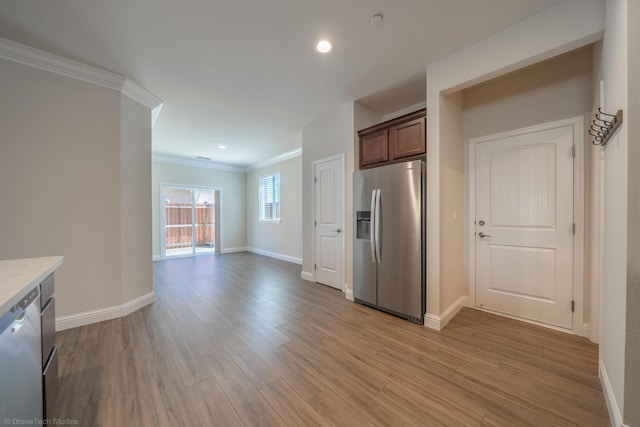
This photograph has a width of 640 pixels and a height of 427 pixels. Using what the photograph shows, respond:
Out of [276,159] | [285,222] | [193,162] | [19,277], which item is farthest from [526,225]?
[193,162]

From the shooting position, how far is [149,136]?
3186mm

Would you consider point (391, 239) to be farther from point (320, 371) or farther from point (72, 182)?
point (72, 182)

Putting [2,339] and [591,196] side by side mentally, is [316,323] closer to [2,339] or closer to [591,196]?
[2,339]

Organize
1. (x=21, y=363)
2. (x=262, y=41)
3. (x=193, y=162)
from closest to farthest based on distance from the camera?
(x=21, y=363) → (x=262, y=41) → (x=193, y=162)

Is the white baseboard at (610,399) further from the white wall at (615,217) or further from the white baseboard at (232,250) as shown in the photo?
the white baseboard at (232,250)

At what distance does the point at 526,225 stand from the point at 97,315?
Answer: 490cm

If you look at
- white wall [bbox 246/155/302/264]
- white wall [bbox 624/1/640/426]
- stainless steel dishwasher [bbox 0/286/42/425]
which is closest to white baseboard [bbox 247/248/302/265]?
white wall [bbox 246/155/302/264]

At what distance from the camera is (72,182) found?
245 cm

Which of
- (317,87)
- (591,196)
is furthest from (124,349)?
(591,196)

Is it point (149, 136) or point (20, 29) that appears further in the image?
point (149, 136)

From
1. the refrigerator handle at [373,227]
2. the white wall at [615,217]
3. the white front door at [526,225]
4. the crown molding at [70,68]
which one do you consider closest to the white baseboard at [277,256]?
the refrigerator handle at [373,227]

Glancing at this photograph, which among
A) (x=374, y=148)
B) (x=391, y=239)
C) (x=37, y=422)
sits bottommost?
(x=37, y=422)

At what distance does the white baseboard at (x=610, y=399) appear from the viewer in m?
1.22

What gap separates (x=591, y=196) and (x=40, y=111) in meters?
5.45
